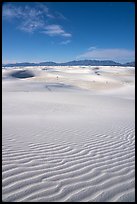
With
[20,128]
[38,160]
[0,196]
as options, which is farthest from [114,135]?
[0,196]

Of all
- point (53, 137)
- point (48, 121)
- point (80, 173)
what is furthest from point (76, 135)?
point (80, 173)

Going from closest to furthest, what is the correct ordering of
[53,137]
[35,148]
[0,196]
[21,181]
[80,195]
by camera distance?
1. [0,196]
2. [80,195]
3. [21,181]
4. [35,148]
5. [53,137]

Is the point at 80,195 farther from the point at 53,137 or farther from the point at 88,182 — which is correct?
the point at 53,137

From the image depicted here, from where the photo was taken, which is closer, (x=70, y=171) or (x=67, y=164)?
(x=70, y=171)

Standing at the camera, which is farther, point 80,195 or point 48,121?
point 48,121

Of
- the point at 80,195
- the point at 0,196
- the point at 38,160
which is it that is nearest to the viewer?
the point at 0,196

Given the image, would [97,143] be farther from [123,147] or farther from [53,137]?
[53,137]
